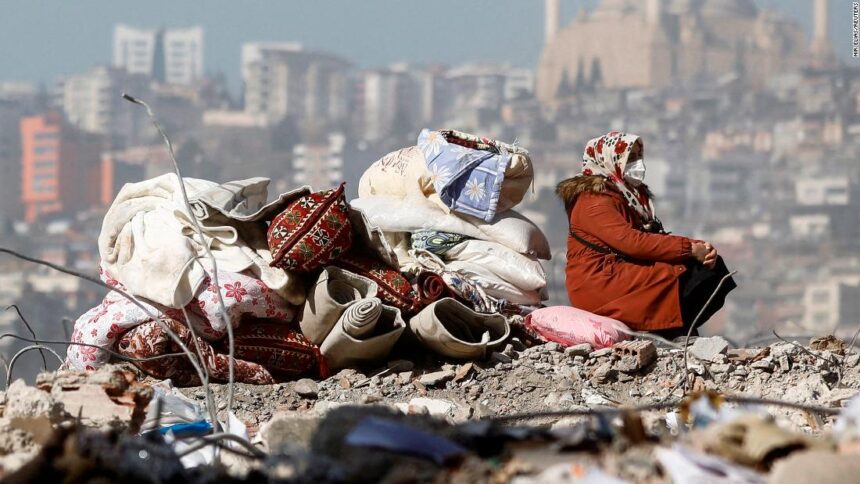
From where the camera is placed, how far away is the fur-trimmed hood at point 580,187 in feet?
17.1

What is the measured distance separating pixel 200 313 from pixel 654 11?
116m

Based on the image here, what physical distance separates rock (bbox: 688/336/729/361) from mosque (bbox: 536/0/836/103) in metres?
105

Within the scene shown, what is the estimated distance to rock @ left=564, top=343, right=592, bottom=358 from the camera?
15.8 feet

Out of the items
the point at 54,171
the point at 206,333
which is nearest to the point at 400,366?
the point at 206,333

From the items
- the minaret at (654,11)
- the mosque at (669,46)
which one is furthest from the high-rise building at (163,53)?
the minaret at (654,11)

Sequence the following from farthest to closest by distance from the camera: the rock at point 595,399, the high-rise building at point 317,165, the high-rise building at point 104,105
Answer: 1. the high-rise building at point 104,105
2. the high-rise building at point 317,165
3. the rock at point 595,399

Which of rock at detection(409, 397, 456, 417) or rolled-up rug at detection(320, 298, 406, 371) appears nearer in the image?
rock at detection(409, 397, 456, 417)

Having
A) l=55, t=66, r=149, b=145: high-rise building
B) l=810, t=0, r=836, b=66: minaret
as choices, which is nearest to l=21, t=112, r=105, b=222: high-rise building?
l=55, t=66, r=149, b=145: high-rise building

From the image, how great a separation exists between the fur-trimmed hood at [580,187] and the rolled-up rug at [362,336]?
3.19ft

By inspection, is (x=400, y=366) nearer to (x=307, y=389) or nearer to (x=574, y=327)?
(x=307, y=389)

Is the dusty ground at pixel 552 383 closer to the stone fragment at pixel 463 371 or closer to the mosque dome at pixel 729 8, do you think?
the stone fragment at pixel 463 371

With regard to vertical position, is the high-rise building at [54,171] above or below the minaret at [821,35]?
below

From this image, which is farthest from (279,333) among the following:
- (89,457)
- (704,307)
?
(89,457)

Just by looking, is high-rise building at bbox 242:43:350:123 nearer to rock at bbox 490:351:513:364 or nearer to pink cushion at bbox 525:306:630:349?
pink cushion at bbox 525:306:630:349
